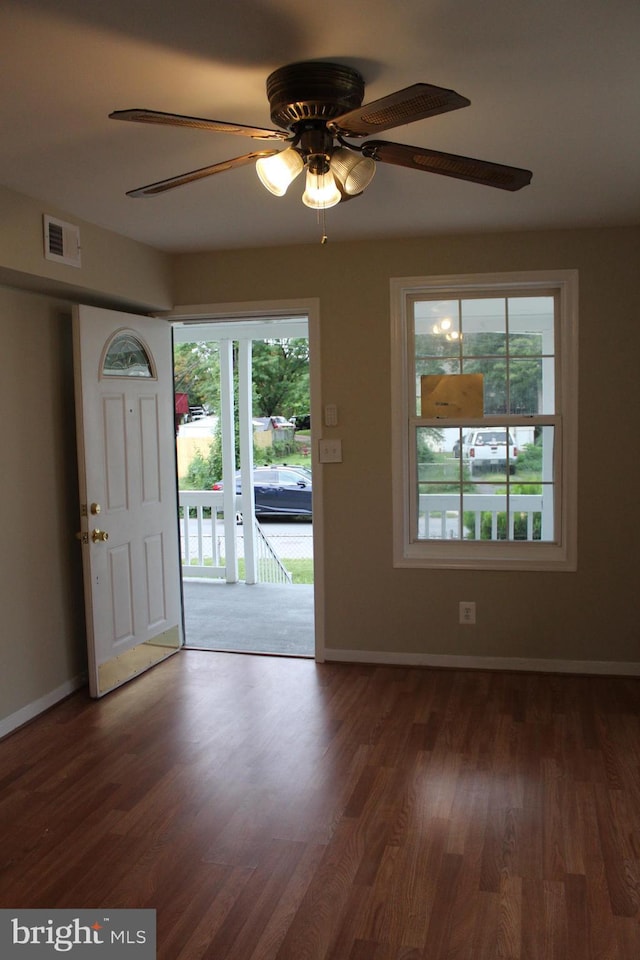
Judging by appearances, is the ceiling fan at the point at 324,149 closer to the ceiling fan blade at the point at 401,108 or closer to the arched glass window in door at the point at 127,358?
the ceiling fan blade at the point at 401,108

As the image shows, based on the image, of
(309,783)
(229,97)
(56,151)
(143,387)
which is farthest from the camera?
(143,387)

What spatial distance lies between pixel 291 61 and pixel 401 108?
504 mm

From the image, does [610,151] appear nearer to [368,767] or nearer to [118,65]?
[118,65]

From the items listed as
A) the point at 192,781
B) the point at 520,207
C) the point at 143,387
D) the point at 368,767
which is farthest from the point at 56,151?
the point at 368,767

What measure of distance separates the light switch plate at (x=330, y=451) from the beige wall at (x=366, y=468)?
41 millimetres

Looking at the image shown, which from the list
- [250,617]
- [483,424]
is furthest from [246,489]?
[483,424]

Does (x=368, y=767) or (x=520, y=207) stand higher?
(x=520, y=207)

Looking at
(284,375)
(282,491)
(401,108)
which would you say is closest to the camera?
(401,108)

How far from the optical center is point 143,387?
4301 millimetres

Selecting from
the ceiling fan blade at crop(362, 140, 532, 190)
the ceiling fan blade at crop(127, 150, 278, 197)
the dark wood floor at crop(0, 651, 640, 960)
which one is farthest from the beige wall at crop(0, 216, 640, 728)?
the ceiling fan blade at crop(362, 140, 532, 190)

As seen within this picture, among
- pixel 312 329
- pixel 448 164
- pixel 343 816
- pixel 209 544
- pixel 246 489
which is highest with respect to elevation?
pixel 448 164

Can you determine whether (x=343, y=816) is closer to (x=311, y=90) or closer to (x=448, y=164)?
(x=448, y=164)

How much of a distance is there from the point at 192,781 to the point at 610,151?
2909 millimetres

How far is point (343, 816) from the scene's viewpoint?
2.71 meters
